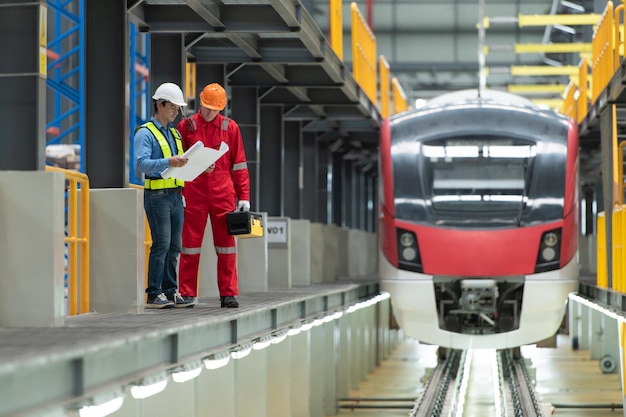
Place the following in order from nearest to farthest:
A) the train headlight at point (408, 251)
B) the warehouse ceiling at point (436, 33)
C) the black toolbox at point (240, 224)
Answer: the black toolbox at point (240, 224) < the train headlight at point (408, 251) < the warehouse ceiling at point (436, 33)

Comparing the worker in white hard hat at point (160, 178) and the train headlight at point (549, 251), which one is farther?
the train headlight at point (549, 251)

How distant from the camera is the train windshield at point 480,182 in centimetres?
1374

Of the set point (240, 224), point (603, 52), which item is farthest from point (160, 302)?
point (603, 52)

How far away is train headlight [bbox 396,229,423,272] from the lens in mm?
13938

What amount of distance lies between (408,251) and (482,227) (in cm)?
89

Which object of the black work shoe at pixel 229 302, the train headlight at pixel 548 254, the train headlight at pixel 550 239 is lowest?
the black work shoe at pixel 229 302

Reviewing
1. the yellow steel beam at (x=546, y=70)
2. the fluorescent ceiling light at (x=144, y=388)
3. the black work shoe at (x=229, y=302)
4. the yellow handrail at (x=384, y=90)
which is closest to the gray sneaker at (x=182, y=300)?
the black work shoe at (x=229, y=302)

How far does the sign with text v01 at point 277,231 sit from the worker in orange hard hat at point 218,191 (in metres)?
6.22

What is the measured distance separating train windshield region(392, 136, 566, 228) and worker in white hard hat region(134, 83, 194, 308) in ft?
17.8

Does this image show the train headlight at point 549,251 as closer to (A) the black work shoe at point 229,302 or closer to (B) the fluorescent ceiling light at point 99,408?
(A) the black work shoe at point 229,302

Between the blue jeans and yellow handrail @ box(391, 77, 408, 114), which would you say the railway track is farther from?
the blue jeans

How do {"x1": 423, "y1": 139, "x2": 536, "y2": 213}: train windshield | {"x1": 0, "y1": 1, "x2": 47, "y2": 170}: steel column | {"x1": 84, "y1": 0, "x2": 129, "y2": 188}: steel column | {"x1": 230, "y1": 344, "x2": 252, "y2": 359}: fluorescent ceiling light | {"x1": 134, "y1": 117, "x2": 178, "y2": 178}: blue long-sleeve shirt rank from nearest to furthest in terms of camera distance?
{"x1": 0, "y1": 1, "x2": 47, "y2": 170}: steel column → {"x1": 230, "y1": 344, "x2": 252, "y2": 359}: fluorescent ceiling light → {"x1": 134, "y1": 117, "x2": 178, "y2": 178}: blue long-sleeve shirt → {"x1": 84, "y1": 0, "x2": 129, "y2": 188}: steel column → {"x1": 423, "y1": 139, "x2": 536, "y2": 213}: train windshield

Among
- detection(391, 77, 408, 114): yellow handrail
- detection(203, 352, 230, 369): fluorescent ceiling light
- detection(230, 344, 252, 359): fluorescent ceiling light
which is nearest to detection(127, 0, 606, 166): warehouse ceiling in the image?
detection(391, 77, 408, 114): yellow handrail

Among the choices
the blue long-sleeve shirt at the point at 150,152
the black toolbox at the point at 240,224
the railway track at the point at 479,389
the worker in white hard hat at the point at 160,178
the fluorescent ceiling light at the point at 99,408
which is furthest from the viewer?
the railway track at the point at 479,389
